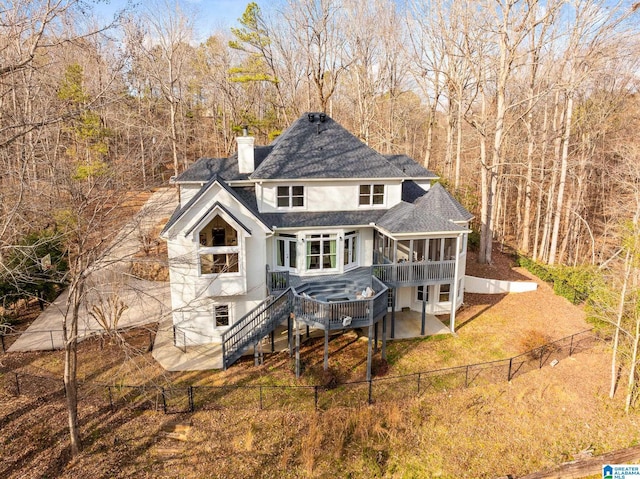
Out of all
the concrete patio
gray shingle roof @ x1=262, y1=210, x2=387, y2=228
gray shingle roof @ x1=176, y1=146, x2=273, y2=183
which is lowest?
the concrete patio

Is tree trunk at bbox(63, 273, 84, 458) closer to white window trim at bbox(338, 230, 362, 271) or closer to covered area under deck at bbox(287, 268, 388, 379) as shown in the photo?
covered area under deck at bbox(287, 268, 388, 379)

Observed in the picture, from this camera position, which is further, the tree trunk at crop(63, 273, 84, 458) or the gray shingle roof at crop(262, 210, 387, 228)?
the gray shingle roof at crop(262, 210, 387, 228)

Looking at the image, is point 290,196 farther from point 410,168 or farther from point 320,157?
point 410,168

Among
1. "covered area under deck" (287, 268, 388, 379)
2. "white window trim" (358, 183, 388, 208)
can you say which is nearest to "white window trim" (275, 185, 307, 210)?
"white window trim" (358, 183, 388, 208)

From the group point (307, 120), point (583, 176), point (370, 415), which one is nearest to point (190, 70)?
point (307, 120)

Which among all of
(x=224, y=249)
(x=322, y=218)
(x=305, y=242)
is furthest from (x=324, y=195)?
(x=224, y=249)

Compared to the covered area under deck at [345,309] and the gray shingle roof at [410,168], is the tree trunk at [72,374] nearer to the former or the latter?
the covered area under deck at [345,309]

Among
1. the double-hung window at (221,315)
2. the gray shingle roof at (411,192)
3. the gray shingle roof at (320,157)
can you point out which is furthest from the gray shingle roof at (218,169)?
the gray shingle roof at (411,192)
